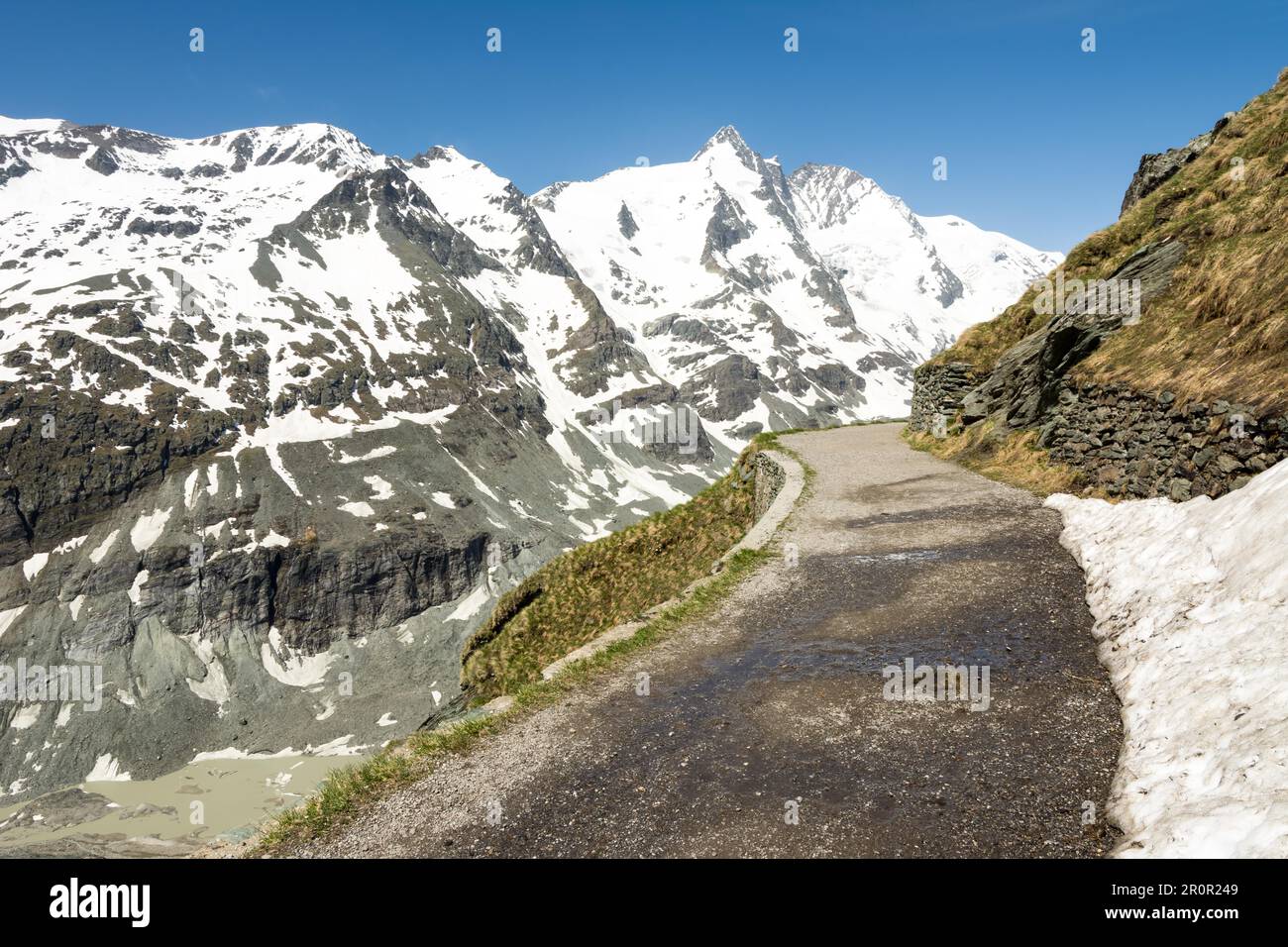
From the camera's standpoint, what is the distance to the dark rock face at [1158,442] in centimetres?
1241

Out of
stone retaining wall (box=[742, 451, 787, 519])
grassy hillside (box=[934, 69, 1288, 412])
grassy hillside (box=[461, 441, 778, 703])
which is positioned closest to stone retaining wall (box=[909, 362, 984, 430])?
grassy hillside (box=[934, 69, 1288, 412])

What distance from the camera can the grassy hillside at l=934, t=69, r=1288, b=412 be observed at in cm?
1436

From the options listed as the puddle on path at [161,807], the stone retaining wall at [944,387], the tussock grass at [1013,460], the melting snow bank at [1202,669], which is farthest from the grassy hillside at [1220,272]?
the puddle on path at [161,807]

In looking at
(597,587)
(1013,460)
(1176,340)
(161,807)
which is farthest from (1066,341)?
(161,807)

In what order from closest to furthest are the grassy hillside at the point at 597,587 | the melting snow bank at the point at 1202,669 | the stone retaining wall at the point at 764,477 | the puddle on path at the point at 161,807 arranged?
1. the melting snow bank at the point at 1202,669
2. the grassy hillside at the point at 597,587
3. the stone retaining wall at the point at 764,477
4. the puddle on path at the point at 161,807

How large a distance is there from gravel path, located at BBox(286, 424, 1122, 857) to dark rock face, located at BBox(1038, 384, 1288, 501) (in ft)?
9.42

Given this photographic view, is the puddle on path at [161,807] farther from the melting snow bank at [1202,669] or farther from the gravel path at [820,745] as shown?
the melting snow bank at [1202,669]

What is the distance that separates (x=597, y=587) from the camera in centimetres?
2652

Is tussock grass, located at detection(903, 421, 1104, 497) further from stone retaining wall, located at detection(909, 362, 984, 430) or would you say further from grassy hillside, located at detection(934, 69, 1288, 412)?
grassy hillside, located at detection(934, 69, 1288, 412)

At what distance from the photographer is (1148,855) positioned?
6.12 metres

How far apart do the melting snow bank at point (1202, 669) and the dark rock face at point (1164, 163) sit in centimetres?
2423
